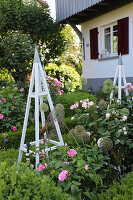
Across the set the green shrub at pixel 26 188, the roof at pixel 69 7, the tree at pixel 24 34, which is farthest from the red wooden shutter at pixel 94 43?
the green shrub at pixel 26 188

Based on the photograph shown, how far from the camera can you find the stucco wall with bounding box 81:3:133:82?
6.59 meters

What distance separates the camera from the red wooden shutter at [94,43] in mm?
8172

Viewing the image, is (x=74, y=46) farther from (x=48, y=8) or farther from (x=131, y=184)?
(x=131, y=184)

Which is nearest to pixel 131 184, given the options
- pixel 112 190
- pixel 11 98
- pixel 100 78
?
pixel 112 190

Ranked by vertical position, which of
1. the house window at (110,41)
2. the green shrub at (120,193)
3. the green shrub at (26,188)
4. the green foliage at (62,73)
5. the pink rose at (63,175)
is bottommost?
the green shrub at (120,193)

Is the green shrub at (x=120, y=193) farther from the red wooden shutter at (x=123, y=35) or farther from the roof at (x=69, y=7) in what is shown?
the roof at (x=69, y=7)

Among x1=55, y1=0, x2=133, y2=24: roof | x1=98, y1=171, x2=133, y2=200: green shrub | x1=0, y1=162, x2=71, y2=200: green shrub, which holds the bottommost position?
x1=98, y1=171, x2=133, y2=200: green shrub

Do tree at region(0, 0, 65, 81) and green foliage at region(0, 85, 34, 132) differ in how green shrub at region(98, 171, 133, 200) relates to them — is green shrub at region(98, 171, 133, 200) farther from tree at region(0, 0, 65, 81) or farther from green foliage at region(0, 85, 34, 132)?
tree at region(0, 0, 65, 81)

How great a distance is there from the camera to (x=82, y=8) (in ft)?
24.5

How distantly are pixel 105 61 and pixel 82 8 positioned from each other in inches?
79.4

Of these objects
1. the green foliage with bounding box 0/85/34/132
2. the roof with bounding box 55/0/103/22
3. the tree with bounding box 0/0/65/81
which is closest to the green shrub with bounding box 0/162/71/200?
the green foliage with bounding box 0/85/34/132

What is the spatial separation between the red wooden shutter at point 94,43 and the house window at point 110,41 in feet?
1.00

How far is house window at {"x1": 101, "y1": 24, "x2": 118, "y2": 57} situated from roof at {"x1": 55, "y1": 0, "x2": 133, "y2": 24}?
0.64m

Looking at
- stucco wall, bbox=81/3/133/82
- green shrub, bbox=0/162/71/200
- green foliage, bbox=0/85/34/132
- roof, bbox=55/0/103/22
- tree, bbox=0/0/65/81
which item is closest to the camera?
green shrub, bbox=0/162/71/200
